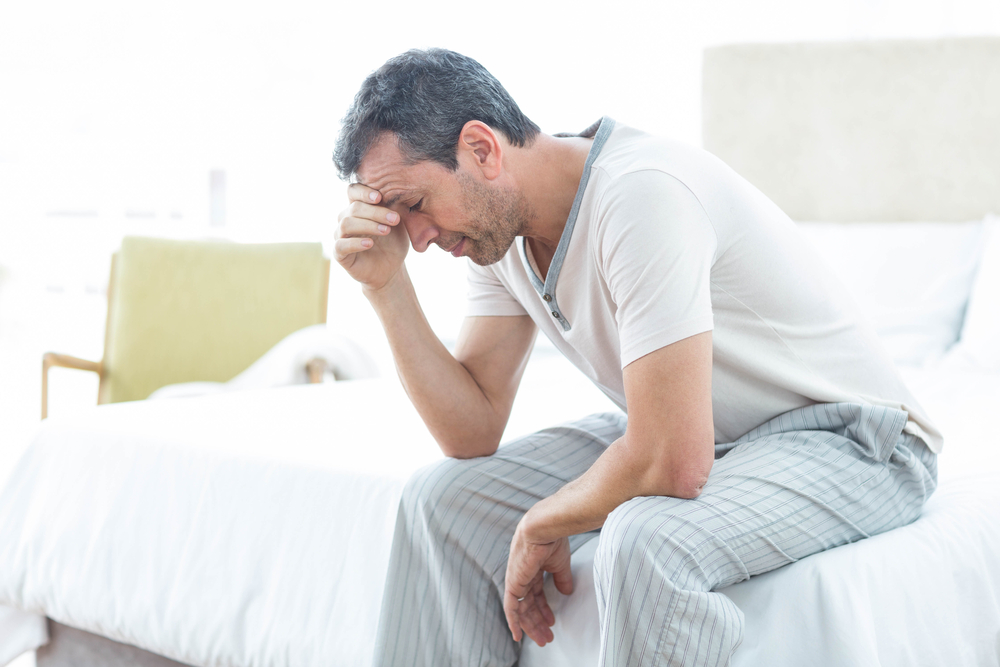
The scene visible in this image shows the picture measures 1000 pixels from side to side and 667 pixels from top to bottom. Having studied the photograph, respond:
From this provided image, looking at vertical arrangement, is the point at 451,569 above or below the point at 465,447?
below

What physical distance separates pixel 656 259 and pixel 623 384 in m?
0.26

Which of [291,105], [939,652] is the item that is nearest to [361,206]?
[939,652]

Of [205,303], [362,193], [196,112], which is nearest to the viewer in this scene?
[362,193]

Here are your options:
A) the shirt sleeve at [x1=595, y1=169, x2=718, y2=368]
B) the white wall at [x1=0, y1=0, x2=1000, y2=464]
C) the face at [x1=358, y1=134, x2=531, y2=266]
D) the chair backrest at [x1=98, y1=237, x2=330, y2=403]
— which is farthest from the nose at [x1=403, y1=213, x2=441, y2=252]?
the white wall at [x1=0, y1=0, x2=1000, y2=464]

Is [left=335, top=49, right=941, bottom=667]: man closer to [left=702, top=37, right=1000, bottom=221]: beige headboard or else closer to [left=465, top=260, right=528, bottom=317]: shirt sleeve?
[left=465, top=260, right=528, bottom=317]: shirt sleeve

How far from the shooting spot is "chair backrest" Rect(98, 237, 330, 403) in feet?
9.53

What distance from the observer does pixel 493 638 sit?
3.92 ft

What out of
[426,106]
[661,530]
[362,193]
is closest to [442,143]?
[426,106]

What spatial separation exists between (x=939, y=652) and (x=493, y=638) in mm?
548

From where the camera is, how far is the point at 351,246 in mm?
1264

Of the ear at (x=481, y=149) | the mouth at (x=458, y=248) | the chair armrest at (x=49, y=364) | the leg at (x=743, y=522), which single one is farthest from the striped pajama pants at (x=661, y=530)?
the chair armrest at (x=49, y=364)

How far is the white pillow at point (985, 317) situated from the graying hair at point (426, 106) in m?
1.72

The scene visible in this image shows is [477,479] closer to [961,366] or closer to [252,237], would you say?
[961,366]

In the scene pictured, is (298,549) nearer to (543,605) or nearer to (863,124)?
(543,605)
